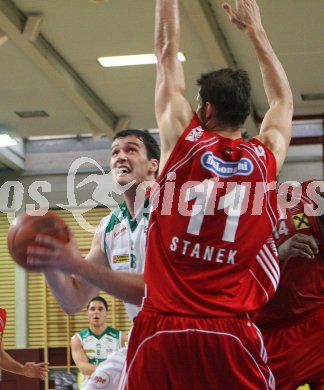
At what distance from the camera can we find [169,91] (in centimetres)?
371

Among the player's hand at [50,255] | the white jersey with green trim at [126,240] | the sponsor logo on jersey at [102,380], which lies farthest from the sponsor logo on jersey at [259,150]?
the sponsor logo on jersey at [102,380]

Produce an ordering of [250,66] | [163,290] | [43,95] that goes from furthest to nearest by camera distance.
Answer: [43,95], [250,66], [163,290]

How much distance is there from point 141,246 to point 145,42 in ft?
21.5

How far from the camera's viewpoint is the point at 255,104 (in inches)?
566

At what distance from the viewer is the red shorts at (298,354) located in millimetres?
5430

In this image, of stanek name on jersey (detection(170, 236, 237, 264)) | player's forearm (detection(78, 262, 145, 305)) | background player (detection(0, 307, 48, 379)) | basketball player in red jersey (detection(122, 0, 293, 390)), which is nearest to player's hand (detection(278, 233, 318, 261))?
basketball player in red jersey (detection(122, 0, 293, 390))

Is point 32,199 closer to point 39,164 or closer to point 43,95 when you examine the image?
point 39,164

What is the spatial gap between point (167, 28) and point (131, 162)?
1494 mm

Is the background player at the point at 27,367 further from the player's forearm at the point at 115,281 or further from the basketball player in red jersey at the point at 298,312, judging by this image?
the player's forearm at the point at 115,281

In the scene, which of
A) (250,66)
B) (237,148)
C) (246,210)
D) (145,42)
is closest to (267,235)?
(246,210)

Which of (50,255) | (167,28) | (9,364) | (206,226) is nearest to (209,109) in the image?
(167,28)

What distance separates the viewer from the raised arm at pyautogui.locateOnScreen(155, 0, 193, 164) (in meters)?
3.67

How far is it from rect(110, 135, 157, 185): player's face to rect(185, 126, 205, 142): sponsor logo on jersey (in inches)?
56.8

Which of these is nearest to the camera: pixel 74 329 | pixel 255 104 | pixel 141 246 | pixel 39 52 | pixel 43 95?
pixel 141 246
